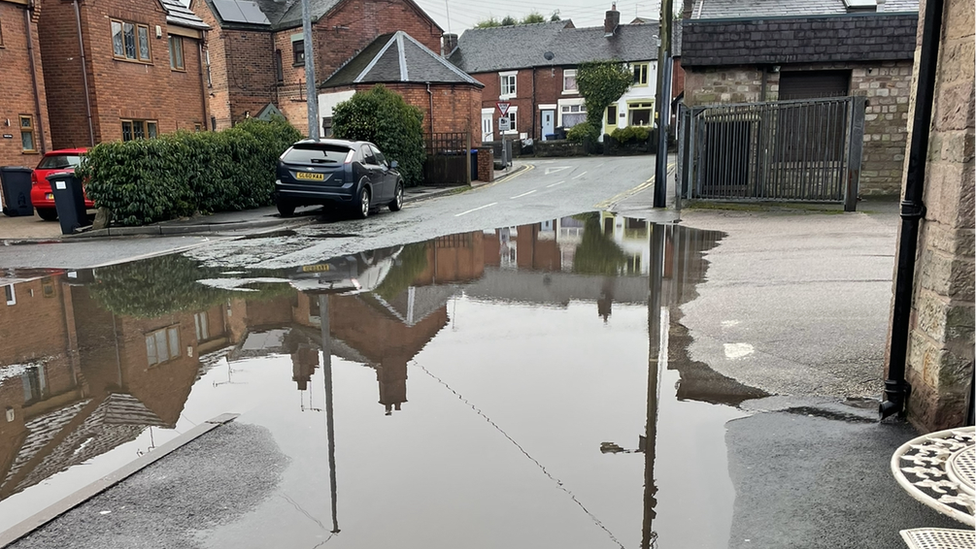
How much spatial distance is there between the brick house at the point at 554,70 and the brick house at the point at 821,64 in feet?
119

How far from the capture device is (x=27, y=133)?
2131cm

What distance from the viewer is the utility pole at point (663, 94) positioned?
16.3m

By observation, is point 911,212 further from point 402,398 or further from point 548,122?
point 548,122

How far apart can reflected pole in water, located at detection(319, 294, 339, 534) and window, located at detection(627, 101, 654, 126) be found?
47.6 meters

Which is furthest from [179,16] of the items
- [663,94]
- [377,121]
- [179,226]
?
[663,94]

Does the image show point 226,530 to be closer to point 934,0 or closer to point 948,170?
point 948,170

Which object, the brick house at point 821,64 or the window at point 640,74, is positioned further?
the window at point 640,74

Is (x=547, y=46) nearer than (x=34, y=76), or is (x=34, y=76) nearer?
(x=34, y=76)

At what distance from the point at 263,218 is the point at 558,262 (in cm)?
849

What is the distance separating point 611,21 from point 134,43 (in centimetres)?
3829

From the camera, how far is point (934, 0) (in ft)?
13.5

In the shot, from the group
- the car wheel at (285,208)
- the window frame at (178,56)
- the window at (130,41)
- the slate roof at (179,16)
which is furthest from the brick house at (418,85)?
the car wheel at (285,208)

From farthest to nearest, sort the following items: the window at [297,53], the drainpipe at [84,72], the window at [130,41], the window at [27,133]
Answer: the window at [297,53] → the window at [130,41] → the drainpipe at [84,72] → the window at [27,133]

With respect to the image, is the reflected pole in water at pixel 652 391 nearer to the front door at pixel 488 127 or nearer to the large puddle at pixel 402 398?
the large puddle at pixel 402 398
